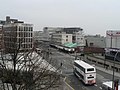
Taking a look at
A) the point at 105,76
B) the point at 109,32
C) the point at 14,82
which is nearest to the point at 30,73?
the point at 14,82

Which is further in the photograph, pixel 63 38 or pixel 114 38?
pixel 63 38

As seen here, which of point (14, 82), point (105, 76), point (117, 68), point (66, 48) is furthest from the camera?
point (66, 48)

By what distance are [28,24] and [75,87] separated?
165 feet

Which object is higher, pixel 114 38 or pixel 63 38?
pixel 114 38

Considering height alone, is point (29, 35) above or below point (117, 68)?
above

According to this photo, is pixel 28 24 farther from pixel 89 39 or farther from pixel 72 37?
pixel 72 37

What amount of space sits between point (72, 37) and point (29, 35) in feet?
122

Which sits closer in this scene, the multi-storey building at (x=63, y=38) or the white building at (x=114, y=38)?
the white building at (x=114, y=38)

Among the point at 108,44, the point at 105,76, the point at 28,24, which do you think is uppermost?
the point at 28,24

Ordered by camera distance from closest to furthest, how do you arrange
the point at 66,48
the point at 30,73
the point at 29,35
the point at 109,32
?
the point at 30,73 < the point at 109,32 < the point at 29,35 < the point at 66,48

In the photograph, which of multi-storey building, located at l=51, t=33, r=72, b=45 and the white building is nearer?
the white building

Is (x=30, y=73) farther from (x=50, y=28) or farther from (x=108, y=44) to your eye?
(x=50, y=28)

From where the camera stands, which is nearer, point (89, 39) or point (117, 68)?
point (117, 68)

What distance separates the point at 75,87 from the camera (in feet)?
99.3
